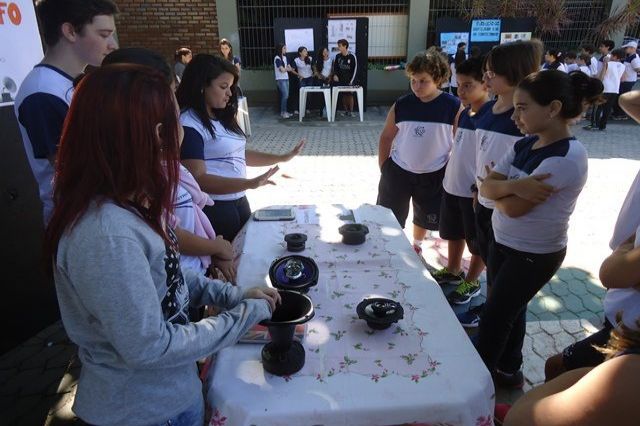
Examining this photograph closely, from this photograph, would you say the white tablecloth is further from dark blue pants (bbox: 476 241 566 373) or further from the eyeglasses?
the eyeglasses

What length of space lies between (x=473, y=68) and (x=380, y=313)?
1927 millimetres

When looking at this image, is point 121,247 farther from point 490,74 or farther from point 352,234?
point 490,74

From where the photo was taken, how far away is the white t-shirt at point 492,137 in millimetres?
2225

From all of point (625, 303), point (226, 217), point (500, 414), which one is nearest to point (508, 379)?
point (500, 414)

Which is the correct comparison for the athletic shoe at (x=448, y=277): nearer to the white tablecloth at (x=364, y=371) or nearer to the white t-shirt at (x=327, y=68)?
the white tablecloth at (x=364, y=371)

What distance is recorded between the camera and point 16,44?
7.90ft

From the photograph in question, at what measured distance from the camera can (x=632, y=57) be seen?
8.85 meters

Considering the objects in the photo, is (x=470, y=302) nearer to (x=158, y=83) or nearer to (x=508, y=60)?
(x=508, y=60)

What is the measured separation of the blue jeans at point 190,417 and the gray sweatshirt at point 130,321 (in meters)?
0.03

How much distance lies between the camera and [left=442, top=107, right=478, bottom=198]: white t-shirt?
264cm

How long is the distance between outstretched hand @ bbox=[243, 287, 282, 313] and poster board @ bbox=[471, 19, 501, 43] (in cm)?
1054

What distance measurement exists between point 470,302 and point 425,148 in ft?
3.62

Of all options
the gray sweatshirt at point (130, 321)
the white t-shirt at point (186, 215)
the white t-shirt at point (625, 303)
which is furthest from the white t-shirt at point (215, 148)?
the white t-shirt at point (625, 303)

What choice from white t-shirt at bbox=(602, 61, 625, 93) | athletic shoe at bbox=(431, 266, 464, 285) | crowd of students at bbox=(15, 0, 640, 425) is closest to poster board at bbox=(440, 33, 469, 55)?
white t-shirt at bbox=(602, 61, 625, 93)
